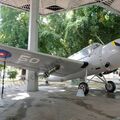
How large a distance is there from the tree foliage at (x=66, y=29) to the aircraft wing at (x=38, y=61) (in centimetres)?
767

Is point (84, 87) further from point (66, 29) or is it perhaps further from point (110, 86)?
point (66, 29)

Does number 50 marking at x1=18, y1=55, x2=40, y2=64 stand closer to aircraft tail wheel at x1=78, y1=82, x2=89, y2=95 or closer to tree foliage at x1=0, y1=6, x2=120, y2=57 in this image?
aircraft tail wheel at x1=78, y1=82, x2=89, y2=95

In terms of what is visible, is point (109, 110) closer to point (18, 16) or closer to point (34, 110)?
point (34, 110)

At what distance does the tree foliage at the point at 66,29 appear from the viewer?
68.5 feet

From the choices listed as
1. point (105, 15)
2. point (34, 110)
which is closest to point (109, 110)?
point (34, 110)

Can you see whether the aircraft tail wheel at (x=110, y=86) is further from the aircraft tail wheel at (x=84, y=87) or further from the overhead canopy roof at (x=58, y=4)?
the overhead canopy roof at (x=58, y=4)

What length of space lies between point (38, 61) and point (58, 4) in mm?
8823

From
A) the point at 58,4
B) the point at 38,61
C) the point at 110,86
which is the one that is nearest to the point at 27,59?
the point at 38,61

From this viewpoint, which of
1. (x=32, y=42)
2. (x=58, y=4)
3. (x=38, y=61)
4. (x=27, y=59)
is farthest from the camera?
(x=58, y=4)

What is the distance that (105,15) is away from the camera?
21.9 metres

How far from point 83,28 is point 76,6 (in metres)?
1.96

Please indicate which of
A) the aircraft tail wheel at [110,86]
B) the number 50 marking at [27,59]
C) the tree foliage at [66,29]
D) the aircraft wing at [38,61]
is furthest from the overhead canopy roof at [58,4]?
the number 50 marking at [27,59]

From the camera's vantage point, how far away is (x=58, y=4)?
773 inches

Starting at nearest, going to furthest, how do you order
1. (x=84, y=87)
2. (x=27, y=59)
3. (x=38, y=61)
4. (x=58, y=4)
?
(x=27, y=59) → (x=38, y=61) → (x=84, y=87) → (x=58, y=4)
